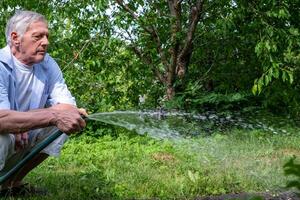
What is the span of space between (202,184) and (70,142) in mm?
3254

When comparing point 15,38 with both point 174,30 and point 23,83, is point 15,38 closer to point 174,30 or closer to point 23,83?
point 23,83

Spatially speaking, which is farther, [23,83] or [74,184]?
[74,184]

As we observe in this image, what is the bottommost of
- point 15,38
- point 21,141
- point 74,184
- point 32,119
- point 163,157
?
point 163,157

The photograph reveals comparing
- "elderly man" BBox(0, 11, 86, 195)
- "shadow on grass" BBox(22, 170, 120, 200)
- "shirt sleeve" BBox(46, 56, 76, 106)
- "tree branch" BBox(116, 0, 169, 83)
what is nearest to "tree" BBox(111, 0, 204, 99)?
"tree branch" BBox(116, 0, 169, 83)

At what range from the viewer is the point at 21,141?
329 cm

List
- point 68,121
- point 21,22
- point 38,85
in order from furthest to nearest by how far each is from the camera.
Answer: point 38,85, point 21,22, point 68,121

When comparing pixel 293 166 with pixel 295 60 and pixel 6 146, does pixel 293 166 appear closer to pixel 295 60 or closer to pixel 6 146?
pixel 6 146

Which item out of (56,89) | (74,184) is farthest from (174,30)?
(56,89)

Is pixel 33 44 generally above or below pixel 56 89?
above

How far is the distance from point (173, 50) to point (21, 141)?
454 cm

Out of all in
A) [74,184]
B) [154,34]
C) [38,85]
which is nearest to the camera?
[38,85]

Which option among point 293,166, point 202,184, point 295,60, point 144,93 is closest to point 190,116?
point 144,93

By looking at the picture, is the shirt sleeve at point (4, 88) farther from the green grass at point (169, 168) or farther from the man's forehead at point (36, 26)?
the green grass at point (169, 168)

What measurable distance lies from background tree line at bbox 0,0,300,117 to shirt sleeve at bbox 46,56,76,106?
2903 mm
